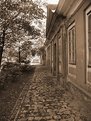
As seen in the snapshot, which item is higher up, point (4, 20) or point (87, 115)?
point (4, 20)

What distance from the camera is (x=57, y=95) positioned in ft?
32.6

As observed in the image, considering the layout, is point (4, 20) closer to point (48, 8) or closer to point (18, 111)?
point (48, 8)

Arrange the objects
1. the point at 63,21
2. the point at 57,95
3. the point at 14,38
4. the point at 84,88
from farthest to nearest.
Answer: the point at 14,38, the point at 63,21, the point at 57,95, the point at 84,88

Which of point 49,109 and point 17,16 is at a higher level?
point 17,16

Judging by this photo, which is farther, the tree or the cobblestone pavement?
the tree

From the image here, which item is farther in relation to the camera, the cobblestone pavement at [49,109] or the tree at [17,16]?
the tree at [17,16]

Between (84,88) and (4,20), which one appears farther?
(4,20)

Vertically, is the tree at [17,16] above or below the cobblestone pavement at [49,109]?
above

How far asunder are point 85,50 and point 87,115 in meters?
1.80

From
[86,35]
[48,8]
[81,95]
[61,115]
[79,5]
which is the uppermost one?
[48,8]

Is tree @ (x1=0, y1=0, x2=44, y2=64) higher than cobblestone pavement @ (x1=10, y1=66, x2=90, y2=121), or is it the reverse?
tree @ (x1=0, y1=0, x2=44, y2=64)

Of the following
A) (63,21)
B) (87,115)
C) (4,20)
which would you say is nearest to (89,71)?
(87,115)

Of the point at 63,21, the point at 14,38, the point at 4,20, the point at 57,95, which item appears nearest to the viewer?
the point at 57,95

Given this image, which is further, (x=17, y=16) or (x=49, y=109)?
(x=17, y=16)
